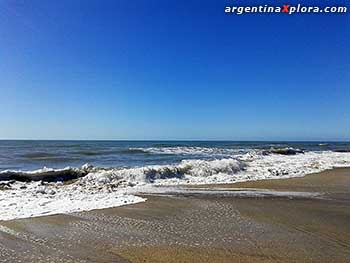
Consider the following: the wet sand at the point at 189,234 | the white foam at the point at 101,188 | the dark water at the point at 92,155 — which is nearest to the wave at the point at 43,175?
the white foam at the point at 101,188

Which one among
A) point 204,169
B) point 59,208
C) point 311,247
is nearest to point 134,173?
point 204,169

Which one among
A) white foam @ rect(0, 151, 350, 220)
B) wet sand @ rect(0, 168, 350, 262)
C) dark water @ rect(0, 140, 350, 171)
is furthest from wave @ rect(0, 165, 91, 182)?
wet sand @ rect(0, 168, 350, 262)

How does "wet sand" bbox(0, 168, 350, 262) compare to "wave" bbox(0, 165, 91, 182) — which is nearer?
"wet sand" bbox(0, 168, 350, 262)

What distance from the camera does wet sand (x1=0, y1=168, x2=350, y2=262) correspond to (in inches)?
175

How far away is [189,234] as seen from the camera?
543cm

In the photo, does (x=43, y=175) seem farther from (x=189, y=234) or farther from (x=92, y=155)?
(x=92, y=155)

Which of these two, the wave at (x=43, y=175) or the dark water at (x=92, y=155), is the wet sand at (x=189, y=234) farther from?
the dark water at (x=92, y=155)

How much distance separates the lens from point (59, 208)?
24.6 feet

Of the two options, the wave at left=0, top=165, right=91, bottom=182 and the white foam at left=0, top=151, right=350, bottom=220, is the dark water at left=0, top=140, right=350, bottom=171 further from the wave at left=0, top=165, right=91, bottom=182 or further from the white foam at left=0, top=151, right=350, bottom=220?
the white foam at left=0, top=151, right=350, bottom=220

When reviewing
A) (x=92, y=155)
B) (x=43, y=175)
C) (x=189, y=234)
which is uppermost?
(x=92, y=155)

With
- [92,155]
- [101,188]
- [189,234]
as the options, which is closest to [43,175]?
[101,188]

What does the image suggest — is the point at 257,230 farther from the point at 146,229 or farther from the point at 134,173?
the point at 134,173

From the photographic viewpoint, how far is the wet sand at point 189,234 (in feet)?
14.6

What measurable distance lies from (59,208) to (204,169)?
8.95 meters
